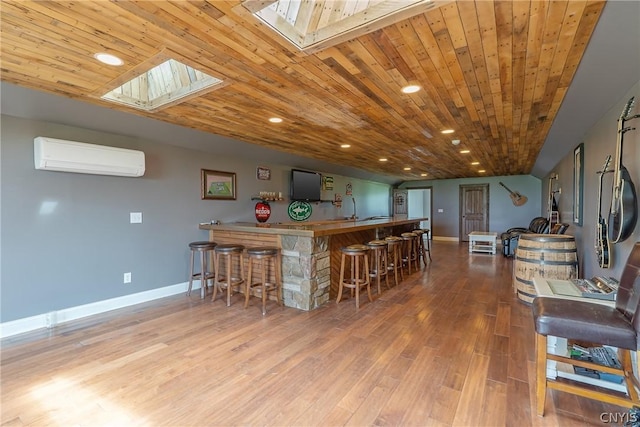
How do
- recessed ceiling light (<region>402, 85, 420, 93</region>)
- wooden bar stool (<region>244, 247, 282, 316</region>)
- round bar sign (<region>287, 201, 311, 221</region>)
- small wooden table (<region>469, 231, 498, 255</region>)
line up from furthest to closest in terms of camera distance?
1. small wooden table (<region>469, 231, 498, 255</region>)
2. round bar sign (<region>287, 201, 311, 221</region>)
3. wooden bar stool (<region>244, 247, 282, 316</region>)
4. recessed ceiling light (<region>402, 85, 420, 93</region>)

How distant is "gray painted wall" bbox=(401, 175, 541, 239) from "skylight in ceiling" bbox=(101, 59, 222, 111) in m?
9.46

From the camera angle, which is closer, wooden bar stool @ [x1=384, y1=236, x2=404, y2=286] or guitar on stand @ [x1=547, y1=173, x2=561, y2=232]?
wooden bar stool @ [x1=384, y1=236, x2=404, y2=286]

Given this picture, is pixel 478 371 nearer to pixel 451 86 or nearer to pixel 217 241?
pixel 451 86

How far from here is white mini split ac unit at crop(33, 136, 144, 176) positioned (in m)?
2.93

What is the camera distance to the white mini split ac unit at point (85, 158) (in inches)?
115

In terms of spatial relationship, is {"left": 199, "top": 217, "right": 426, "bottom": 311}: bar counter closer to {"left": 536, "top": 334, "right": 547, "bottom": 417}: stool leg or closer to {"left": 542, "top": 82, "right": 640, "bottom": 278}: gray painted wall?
{"left": 536, "top": 334, "right": 547, "bottom": 417}: stool leg

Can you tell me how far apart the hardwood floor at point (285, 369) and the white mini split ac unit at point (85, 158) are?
1.63m

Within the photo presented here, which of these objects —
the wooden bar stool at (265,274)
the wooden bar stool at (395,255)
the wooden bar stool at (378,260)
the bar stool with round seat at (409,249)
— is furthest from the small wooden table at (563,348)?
the bar stool with round seat at (409,249)

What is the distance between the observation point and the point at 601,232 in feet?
8.26

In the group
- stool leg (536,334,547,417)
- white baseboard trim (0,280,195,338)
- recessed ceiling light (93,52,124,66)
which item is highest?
recessed ceiling light (93,52,124,66)

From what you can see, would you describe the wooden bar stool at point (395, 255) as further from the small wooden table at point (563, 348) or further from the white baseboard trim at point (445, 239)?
the white baseboard trim at point (445, 239)

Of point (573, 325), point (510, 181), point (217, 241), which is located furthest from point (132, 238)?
point (510, 181)

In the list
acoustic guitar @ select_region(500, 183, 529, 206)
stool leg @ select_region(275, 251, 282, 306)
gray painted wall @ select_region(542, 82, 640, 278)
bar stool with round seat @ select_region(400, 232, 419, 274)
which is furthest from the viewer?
acoustic guitar @ select_region(500, 183, 529, 206)

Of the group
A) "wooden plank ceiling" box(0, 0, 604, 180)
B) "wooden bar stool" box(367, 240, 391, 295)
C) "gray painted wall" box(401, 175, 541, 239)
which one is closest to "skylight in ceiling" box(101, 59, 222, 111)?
"wooden plank ceiling" box(0, 0, 604, 180)
